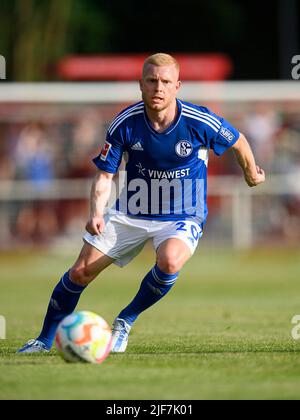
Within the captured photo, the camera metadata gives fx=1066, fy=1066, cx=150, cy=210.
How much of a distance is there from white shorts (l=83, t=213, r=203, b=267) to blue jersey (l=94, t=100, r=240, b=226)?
0.24 feet

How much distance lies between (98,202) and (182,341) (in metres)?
1.52

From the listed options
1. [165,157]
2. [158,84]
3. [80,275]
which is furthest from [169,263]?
[158,84]

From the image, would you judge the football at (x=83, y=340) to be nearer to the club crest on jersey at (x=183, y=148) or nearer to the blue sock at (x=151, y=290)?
the blue sock at (x=151, y=290)

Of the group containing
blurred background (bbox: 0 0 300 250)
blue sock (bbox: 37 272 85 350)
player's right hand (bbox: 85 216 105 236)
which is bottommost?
blue sock (bbox: 37 272 85 350)

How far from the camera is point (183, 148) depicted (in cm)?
784

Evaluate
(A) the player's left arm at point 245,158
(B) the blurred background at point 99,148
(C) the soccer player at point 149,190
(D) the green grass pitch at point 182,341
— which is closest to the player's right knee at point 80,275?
(C) the soccer player at point 149,190

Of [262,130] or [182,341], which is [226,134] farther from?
[262,130]

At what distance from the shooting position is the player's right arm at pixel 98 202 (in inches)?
299

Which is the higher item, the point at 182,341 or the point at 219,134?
the point at 219,134

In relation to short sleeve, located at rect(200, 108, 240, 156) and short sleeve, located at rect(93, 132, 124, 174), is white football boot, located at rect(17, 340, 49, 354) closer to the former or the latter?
short sleeve, located at rect(93, 132, 124, 174)

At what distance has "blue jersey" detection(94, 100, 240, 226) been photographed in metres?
7.80

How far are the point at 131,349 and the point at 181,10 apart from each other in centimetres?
2414

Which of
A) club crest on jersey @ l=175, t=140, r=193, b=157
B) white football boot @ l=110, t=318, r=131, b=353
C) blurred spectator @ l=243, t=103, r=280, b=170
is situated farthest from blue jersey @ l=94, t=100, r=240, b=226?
blurred spectator @ l=243, t=103, r=280, b=170
